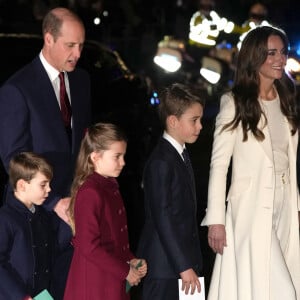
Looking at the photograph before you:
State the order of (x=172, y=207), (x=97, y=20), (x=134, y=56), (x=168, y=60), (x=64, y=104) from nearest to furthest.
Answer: (x=172, y=207), (x=64, y=104), (x=168, y=60), (x=97, y=20), (x=134, y=56)

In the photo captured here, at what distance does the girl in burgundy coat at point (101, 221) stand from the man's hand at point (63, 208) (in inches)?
3.3

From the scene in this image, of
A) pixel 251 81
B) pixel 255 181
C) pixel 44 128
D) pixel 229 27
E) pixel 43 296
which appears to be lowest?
pixel 43 296

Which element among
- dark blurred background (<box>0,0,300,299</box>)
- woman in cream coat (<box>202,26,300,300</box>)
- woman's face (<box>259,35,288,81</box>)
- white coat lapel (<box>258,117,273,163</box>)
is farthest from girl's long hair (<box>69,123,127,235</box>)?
dark blurred background (<box>0,0,300,299</box>)

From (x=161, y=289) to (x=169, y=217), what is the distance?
419mm

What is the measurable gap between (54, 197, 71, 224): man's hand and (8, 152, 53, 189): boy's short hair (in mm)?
226

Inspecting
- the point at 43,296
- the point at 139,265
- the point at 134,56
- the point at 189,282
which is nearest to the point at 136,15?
the point at 134,56

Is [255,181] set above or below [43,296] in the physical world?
above

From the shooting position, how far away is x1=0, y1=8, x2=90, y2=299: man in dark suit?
225 inches

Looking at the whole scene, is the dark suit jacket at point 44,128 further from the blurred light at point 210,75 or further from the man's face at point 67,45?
the blurred light at point 210,75

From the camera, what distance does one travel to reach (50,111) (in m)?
5.83

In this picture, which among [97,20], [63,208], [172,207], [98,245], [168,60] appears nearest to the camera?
[98,245]

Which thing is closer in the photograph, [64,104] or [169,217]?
[169,217]

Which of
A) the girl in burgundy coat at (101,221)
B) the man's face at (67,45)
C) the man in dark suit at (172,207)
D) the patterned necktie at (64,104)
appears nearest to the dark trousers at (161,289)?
the man in dark suit at (172,207)

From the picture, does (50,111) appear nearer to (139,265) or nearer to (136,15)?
(139,265)
